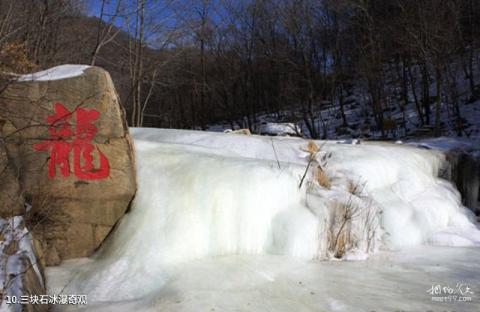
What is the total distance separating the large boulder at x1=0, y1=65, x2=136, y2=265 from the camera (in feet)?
10.8

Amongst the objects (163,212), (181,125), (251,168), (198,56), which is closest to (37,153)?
(163,212)

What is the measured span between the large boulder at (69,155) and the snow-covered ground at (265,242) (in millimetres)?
219

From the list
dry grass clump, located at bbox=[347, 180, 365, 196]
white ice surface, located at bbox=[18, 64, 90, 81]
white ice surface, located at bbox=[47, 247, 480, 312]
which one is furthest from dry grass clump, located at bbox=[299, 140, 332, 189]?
white ice surface, located at bbox=[18, 64, 90, 81]

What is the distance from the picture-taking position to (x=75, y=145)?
340 cm

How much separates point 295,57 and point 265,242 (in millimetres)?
12446

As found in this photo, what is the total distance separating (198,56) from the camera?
16.4 m

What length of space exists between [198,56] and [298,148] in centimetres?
1229

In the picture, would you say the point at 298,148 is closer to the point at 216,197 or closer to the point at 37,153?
the point at 216,197

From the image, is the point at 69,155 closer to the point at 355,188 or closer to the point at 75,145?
the point at 75,145

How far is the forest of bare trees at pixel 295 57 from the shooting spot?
9.41m

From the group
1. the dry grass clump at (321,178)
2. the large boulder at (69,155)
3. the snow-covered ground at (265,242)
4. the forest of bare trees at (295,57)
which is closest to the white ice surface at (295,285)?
the snow-covered ground at (265,242)

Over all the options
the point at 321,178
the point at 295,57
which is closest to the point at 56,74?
the point at 321,178

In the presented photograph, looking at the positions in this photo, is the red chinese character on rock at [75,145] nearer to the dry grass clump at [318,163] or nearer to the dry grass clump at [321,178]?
the dry grass clump at [318,163]

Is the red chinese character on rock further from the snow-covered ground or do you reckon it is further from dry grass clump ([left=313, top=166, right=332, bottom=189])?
dry grass clump ([left=313, top=166, right=332, bottom=189])
